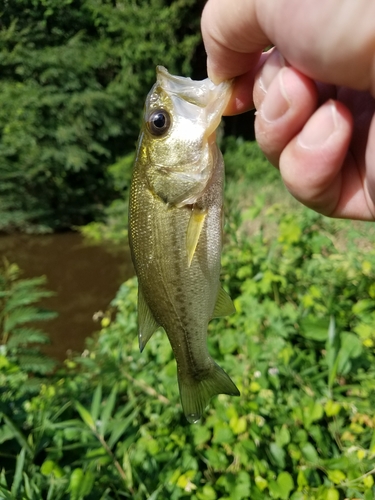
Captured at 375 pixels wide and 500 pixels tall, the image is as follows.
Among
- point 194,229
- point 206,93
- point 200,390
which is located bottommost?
point 200,390

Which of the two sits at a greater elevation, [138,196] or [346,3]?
[346,3]

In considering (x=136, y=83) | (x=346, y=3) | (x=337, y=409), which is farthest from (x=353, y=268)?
(x=136, y=83)

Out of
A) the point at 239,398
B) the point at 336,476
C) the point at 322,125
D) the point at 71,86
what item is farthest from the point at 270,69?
the point at 71,86

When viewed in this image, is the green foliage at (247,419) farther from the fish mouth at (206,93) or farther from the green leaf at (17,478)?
the fish mouth at (206,93)

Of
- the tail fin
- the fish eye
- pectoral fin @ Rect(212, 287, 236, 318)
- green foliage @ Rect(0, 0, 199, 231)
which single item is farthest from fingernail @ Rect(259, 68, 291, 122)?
green foliage @ Rect(0, 0, 199, 231)

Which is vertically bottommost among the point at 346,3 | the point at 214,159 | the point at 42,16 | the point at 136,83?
the point at 136,83

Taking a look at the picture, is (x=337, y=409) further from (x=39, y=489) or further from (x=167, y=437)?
(x=39, y=489)

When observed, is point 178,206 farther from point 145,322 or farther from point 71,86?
point 71,86

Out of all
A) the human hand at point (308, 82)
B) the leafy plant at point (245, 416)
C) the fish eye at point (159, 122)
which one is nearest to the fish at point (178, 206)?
the fish eye at point (159, 122)
